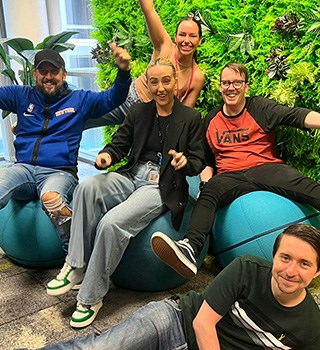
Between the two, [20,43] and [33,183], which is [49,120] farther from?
[20,43]

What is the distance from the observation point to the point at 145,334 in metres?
1.59

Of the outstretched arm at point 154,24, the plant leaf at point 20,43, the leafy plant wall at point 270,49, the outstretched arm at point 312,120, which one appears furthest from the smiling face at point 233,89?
the plant leaf at point 20,43

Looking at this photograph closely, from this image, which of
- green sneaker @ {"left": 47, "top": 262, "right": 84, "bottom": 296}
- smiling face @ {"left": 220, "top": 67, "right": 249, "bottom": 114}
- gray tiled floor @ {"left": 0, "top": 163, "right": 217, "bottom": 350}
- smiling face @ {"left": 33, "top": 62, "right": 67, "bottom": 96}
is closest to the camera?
gray tiled floor @ {"left": 0, "top": 163, "right": 217, "bottom": 350}

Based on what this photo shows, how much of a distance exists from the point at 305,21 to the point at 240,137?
0.74 metres

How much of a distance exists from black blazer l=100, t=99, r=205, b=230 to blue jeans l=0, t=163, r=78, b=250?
1.12 ft

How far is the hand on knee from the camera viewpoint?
2336mm

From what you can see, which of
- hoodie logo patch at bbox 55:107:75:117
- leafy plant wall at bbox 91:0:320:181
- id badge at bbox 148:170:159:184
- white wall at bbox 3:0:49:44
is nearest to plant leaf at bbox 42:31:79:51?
white wall at bbox 3:0:49:44

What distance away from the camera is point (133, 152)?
8.02 ft

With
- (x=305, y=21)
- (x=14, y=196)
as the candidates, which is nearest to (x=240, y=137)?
(x=305, y=21)

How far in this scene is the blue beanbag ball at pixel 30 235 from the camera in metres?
2.60

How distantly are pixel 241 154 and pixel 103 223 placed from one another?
3.16 feet

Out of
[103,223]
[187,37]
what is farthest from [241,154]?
[103,223]

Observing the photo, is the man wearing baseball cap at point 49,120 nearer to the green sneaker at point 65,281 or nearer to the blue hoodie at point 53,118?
the blue hoodie at point 53,118

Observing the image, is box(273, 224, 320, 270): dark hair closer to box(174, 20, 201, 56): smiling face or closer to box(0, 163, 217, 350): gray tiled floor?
box(0, 163, 217, 350): gray tiled floor
